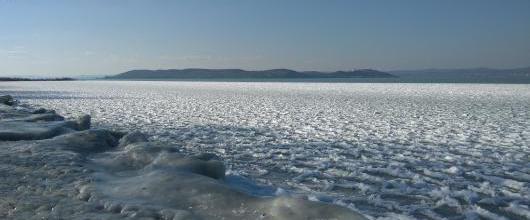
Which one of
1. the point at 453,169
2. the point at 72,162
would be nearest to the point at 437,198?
the point at 453,169

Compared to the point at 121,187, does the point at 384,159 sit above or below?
below

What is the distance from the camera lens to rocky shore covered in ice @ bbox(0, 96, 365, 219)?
11.5ft

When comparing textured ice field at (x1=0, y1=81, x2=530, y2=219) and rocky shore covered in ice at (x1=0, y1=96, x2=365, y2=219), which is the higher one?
rocky shore covered in ice at (x1=0, y1=96, x2=365, y2=219)

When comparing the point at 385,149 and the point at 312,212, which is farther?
the point at 385,149

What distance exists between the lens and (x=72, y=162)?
5.40 metres

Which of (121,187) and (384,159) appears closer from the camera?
(121,187)

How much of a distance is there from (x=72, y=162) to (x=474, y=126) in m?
9.76

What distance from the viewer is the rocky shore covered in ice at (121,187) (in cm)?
351

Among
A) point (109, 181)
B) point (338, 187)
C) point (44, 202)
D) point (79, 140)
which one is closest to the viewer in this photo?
point (44, 202)

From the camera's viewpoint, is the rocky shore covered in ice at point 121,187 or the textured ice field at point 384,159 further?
the textured ice field at point 384,159

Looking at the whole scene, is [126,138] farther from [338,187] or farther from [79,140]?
[338,187]

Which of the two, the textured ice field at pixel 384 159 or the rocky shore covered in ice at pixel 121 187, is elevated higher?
the rocky shore covered in ice at pixel 121 187

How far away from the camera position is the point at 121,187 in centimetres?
437

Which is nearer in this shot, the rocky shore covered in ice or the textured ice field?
the rocky shore covered in ice
